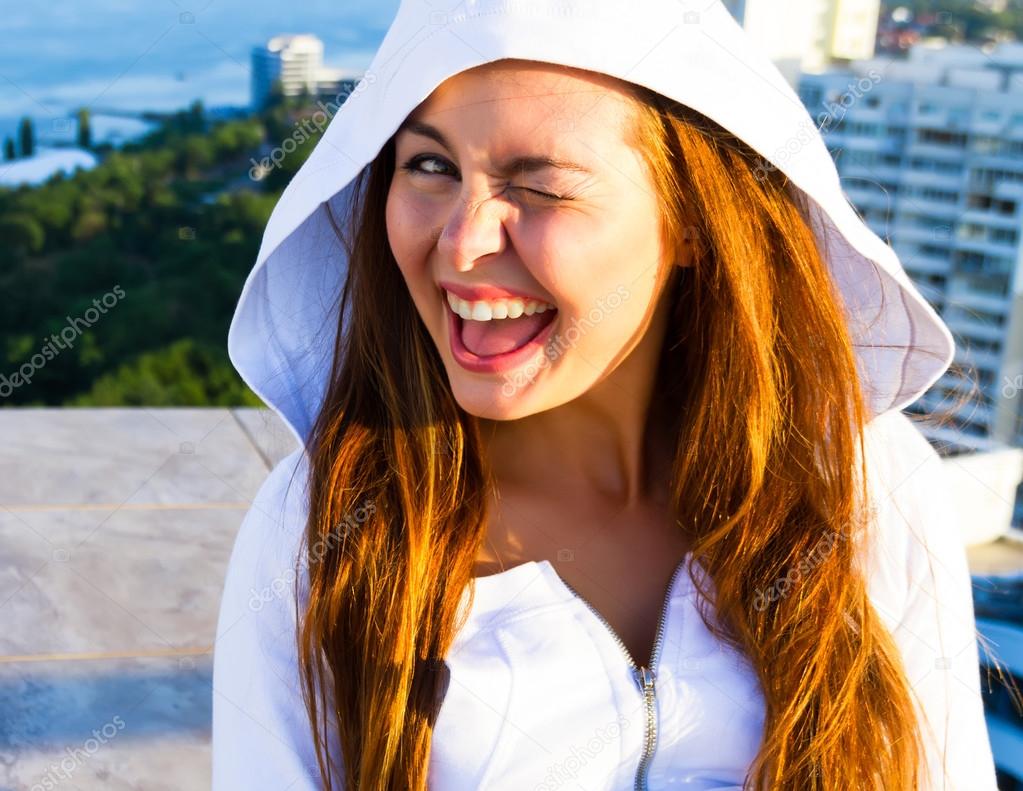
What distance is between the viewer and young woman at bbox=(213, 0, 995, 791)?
116 centimetres

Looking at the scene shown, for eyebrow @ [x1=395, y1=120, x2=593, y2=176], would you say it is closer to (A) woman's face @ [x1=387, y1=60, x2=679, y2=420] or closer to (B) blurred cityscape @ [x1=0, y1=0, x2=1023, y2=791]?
(A) woman's face @ [x1=387, y1=60, x2=679, y2=420]

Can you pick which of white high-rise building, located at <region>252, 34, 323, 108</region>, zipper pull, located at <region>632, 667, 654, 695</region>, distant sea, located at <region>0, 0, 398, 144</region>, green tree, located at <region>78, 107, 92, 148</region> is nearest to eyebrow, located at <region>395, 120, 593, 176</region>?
zipper pull, located at <region>632, 667, 654, 695</region>

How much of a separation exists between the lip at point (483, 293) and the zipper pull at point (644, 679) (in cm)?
42

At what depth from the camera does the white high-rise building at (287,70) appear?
395 inches

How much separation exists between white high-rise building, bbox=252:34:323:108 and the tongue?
9076mm

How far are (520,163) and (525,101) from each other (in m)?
0.06

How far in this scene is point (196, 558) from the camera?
8.20ft

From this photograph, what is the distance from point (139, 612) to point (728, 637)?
1383 millimetres

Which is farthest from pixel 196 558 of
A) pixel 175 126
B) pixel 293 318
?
pixel 175 126

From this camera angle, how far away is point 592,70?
1130mm

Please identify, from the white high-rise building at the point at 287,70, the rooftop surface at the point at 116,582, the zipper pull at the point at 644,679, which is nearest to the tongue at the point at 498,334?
the zipper pull at the point at 644,679

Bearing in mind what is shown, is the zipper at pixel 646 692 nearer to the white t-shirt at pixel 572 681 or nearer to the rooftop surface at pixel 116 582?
the white t-shirt at pixel 572 681

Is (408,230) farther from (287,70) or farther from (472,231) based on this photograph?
A: (287,70)

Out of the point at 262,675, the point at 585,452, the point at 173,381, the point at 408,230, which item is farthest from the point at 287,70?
the point at 262,675
